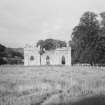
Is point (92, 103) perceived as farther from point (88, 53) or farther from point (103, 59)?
point (103, 59)

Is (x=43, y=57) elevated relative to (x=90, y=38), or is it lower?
lower

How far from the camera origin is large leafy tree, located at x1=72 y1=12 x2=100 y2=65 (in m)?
24.7

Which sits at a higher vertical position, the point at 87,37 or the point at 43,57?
the point at 87,37

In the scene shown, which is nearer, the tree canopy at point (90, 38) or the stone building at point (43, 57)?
the tree canopy at point (90, 38)

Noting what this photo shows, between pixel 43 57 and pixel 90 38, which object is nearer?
pixel 90 38

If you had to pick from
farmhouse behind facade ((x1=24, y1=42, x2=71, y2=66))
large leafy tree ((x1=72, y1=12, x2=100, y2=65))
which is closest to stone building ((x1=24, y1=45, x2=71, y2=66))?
farmhouse behind facade ((x1=24, y1=42, x2=71, y2=66))

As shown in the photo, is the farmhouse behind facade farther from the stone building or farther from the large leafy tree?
the large leafy tree

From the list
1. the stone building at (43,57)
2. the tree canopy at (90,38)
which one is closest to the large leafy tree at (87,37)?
the tree canopy at (90,38)

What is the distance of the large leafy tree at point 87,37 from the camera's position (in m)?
24.7

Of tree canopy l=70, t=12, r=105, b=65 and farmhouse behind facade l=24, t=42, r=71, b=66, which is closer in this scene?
tree canopy l=70, t=12, r=105, b=65

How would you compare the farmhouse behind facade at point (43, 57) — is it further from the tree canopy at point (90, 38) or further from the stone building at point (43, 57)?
the tree canopy at point (90, 38)

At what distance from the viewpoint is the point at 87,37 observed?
2548 centimetres

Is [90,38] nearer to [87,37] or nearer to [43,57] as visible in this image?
[87,37]

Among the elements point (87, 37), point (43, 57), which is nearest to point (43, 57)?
point (43, 57)
